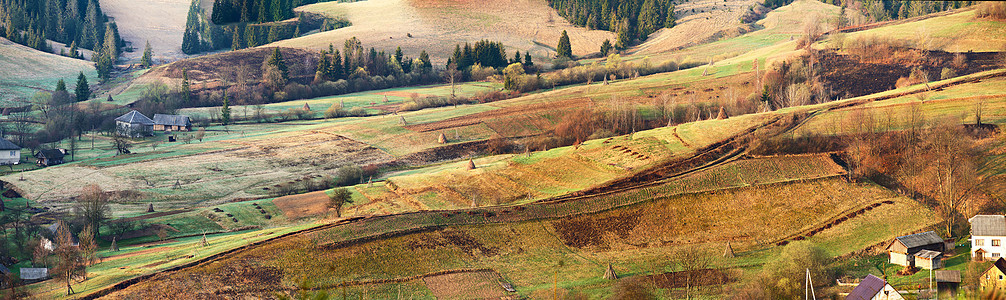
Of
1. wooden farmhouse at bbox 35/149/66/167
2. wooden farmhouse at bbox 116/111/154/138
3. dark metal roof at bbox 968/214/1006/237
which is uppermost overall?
wooden farmhouse at bbox 116/111/154/138

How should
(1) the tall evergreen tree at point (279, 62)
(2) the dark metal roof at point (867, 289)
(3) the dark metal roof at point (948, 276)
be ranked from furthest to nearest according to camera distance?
(1) the tall evergreen tree at point (279, 62) → (3) the dark metal roof at point (948, 276) → (2) the dark metal roof at point (867, 289)

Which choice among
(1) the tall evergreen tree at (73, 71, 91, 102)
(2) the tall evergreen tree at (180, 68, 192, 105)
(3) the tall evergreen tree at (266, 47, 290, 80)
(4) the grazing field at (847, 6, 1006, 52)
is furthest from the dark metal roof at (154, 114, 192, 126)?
(4) the grazing field at (847, 6, 1006, 52)

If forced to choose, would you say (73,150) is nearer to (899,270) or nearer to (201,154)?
(201,154)

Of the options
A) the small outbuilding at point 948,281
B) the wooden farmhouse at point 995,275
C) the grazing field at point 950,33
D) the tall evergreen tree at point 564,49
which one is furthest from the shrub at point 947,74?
the tall evergreen tree at point 564,49

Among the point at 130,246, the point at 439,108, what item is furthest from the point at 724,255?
the point at 439,108

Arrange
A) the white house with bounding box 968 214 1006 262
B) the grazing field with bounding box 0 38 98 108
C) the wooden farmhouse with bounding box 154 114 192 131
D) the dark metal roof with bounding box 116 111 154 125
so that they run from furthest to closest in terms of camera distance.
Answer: the grazing field with bounding box 0 38 98 108 < the wooden farmhouse with bounding box 154 114 192 131 < the dark metal roof with bounding box 116 111 154 125 < the white house with bounding box 968 214 1006 262

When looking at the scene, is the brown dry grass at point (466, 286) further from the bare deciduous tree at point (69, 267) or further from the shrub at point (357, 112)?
the shrub at point (357, 112)

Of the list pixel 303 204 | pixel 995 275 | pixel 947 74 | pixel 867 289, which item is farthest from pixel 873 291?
pixel 947 74

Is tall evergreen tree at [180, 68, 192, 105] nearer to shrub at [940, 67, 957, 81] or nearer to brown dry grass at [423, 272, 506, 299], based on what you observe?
brown dry grass at [423, 272, 506, 299]

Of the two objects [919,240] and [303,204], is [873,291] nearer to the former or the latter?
[919,240]
